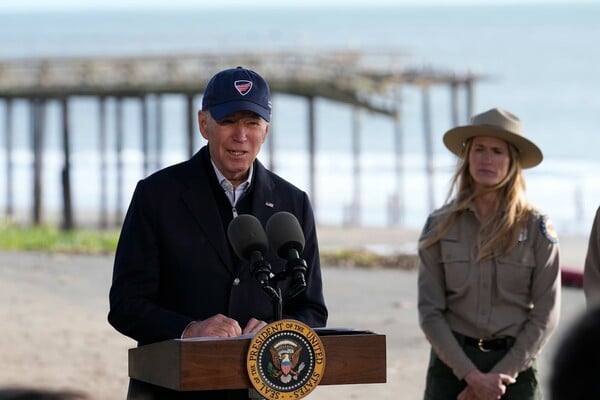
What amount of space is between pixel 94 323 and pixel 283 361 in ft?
31.8

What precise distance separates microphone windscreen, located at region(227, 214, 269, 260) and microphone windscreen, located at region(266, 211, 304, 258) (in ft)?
0.09

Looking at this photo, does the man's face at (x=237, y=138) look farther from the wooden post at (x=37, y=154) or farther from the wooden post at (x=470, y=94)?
the wooden post at (x=470, y=94)

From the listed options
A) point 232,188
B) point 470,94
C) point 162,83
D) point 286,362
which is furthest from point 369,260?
point 470,94

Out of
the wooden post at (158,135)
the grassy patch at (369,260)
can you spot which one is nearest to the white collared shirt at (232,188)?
the grassy patch at (369,260)

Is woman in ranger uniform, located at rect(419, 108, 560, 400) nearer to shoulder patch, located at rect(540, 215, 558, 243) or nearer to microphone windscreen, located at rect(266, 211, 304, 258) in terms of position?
shoulder patch, located at rect(540, 215, 558, 243)

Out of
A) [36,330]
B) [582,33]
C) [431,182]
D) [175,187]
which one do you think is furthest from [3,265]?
[582,33]

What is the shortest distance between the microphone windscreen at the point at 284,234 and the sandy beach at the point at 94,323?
2.35m

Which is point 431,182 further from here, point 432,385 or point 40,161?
point 432,385

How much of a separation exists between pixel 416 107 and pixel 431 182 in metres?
36.0

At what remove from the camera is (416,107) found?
266 ft

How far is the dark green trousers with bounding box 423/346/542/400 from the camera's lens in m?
5.31

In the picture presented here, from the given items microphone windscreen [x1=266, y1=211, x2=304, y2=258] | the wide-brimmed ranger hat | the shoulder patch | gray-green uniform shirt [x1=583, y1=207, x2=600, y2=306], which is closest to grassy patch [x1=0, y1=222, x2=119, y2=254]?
the wide-brimmed ranger hat

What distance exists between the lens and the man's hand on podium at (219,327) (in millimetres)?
3654

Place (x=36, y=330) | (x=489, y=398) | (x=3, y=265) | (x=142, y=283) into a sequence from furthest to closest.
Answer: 1. (x=3, y=265)
2. (x=36, y=330)
3. (x=489, y=398)
4. (x=142, y=283)
